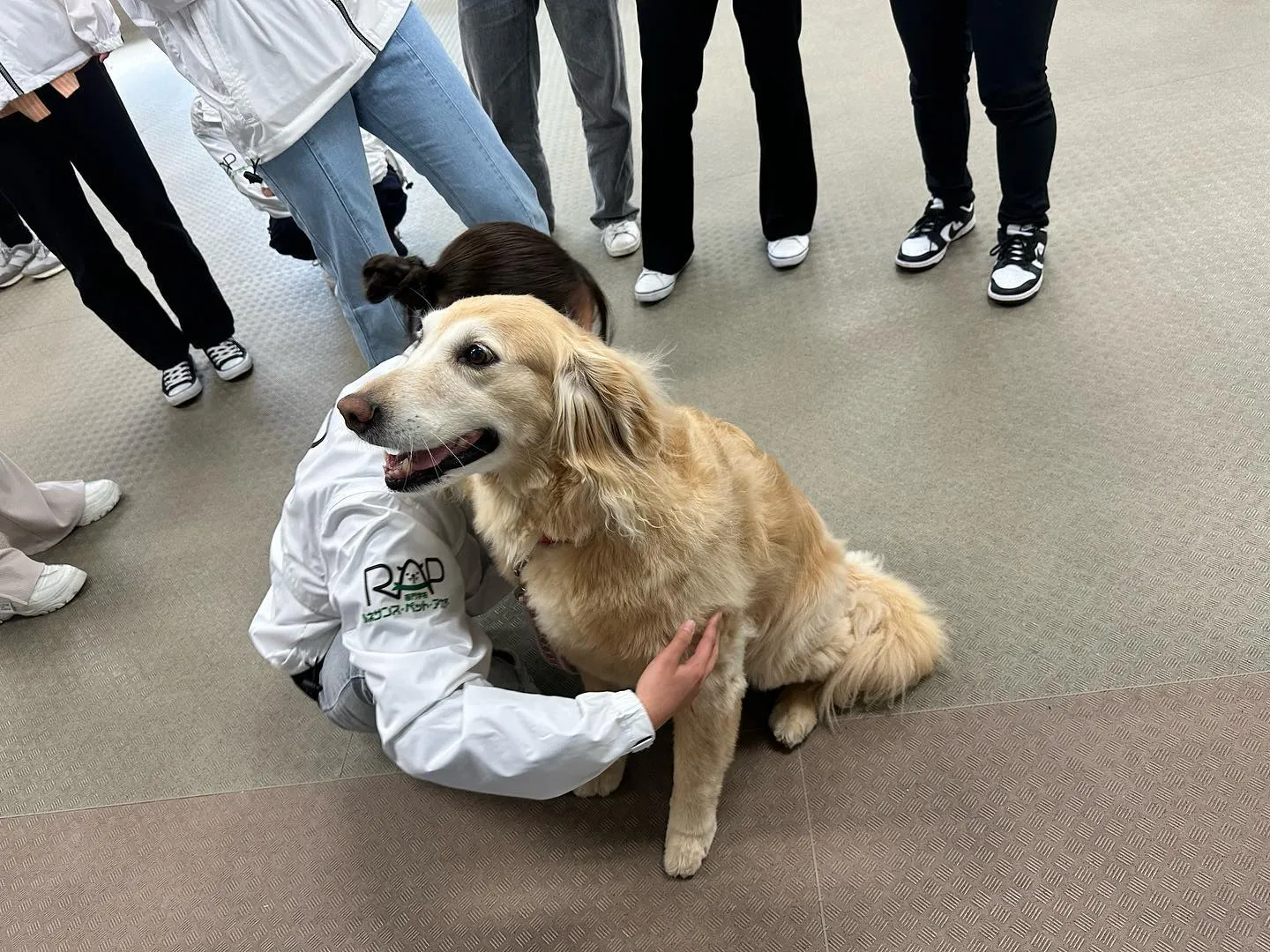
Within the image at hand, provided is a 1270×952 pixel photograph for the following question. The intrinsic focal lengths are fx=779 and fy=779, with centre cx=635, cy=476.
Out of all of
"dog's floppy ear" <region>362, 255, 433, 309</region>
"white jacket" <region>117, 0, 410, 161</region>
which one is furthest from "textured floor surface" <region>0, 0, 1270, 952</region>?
"white jacket" <region>117, 0, 410, 161</region>

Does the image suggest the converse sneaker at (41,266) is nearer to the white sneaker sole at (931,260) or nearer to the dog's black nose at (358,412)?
the dog's black nose at (358,412)

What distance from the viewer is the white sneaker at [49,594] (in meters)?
1.83

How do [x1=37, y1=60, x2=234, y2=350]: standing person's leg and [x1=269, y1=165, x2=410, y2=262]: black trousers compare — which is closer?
[x1=37, y1=60, x2=234, y2=350]: standing person's leg

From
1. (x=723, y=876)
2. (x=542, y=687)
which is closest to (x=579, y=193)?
(x=542, y=687)

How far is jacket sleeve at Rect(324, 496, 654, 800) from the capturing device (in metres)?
1.02

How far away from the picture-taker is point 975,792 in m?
1.24

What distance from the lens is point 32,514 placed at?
1972mm

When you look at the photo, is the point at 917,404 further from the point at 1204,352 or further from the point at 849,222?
the point at 849,222

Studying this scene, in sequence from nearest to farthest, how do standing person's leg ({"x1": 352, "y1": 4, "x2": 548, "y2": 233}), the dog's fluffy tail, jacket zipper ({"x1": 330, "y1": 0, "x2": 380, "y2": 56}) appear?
the dog's fluffy tail, jacket zipper ({"x1": 330, "y1": 0, "x2": 380, "y2": 56}), standing person's leg ({"x1": 352, "y1": 4, "x2": 548, "y2": 233})

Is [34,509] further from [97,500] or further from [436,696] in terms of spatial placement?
[436,696]

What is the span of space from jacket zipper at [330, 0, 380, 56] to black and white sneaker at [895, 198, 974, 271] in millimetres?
1473

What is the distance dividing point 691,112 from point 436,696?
172 centimetres

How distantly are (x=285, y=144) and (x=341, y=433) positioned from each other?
2.24 feet

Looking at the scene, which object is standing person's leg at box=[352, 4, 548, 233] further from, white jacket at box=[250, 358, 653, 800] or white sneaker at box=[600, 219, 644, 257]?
white sneaker at box=[600, 219, 644, 257]
